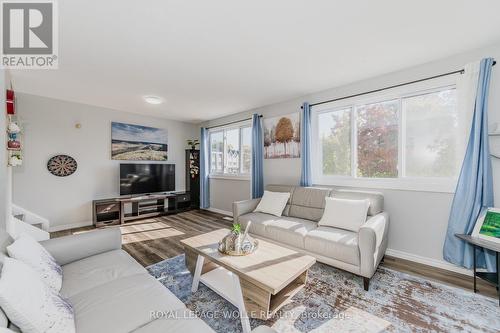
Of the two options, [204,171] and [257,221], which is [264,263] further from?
[204,171]

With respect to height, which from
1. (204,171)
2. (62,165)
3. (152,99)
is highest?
(152,99)

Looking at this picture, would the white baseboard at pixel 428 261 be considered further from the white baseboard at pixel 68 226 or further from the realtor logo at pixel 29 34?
the white baseboard at pixel 68 226

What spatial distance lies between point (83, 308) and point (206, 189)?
14.2 ft

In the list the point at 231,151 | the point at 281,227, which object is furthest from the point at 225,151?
the point at 281,227

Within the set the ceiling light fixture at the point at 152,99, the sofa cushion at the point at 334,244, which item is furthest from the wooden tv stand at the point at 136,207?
the sofa cushion at the point at 334,244

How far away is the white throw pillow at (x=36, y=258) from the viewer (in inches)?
48.3

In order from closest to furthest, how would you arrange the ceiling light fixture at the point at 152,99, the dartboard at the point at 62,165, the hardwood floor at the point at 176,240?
the hardwood floor at the point at 176,240, the ceiling light fixture at the point at 152,99, the dartboard at the point at 62,165

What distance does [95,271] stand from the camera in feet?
5.13

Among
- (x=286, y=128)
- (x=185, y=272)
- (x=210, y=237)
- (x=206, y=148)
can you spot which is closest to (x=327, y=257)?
(x=210, y=237)

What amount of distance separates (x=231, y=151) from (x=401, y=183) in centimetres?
352

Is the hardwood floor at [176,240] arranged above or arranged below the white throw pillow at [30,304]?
below

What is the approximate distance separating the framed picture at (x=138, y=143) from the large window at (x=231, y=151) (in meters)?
1.26

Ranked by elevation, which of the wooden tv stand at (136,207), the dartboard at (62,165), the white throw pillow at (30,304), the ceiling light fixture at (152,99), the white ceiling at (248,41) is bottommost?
the wooden tv stand at (136,207)

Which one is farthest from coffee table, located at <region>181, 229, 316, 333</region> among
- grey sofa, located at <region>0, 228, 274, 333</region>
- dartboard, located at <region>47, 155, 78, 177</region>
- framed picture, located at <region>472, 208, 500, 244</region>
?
dartboard, located at <region>47, 155, 78, 177</region>
